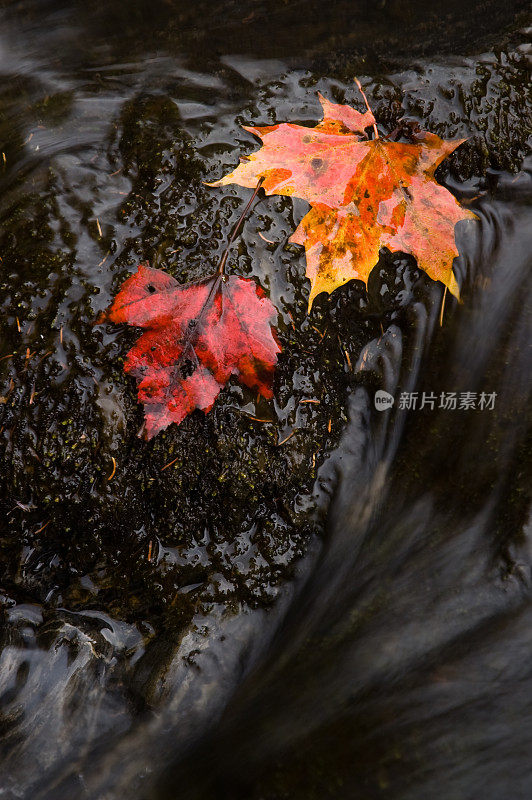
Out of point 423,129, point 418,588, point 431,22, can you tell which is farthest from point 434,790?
point 431,22

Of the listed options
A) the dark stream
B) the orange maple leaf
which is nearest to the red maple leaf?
the dark stream

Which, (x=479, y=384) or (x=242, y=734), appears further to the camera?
(x=479, y=384)

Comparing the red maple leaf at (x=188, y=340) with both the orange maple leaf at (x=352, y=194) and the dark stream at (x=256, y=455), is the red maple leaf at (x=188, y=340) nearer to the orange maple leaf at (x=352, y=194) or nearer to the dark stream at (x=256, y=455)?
the dark stream at (x=256, y=455)

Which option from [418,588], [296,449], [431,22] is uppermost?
[431,22]

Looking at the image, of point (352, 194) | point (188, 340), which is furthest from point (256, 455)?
point (352, 194)

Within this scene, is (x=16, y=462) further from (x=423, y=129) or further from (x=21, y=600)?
(x=423, y=129)

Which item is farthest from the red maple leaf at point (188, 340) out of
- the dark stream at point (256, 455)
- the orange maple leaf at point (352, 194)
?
the orange maple leaf at point (352, 194)

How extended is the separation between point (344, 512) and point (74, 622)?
96 centimetres

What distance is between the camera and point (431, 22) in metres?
2.13

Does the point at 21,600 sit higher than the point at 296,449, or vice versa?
the point at 296,449

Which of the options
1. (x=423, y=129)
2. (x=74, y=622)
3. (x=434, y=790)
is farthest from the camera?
(x=423, y=129)

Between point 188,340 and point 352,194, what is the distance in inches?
27.4

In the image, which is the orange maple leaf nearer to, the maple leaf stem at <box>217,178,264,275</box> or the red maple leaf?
Answer: the maple leaf stem at <box>217,178,264,275</box>

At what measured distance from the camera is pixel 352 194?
1.74 meters
